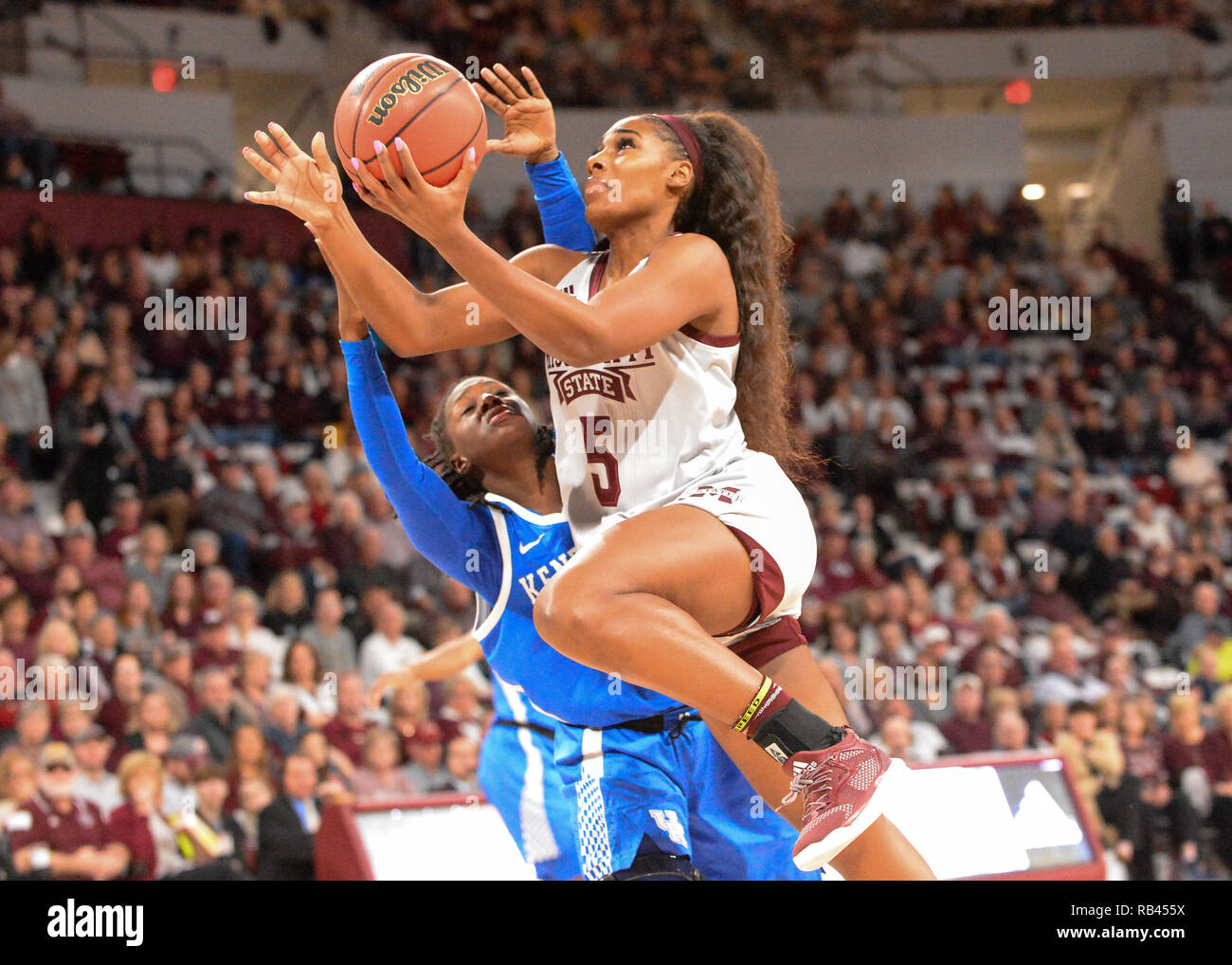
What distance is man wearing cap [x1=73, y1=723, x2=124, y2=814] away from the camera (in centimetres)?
599

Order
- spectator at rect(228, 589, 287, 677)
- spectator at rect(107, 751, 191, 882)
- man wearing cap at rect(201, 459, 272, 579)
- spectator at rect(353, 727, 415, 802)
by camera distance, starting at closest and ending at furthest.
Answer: spectator at rect(107, 751, 191, 882), spectator at rect(353, 727, 415, 802), spectator at rect(228, 589, 287, 677), man wearing cap at rect(201, 459, 272, 579)

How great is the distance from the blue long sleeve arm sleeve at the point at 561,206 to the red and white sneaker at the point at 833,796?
1.42m

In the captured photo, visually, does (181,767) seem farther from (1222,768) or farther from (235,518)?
(1222,768)

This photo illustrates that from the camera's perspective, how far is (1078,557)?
376 inches

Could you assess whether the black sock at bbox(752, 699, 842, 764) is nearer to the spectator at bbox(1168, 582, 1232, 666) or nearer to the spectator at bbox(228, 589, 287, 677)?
the spectator at bbox(228, 589, 287, 677)

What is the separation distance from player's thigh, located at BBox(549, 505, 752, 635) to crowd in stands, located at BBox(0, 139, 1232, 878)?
3.34 meters

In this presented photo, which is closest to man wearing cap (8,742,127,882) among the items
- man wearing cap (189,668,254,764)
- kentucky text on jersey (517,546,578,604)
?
man wearing cap (189,668,254,764)

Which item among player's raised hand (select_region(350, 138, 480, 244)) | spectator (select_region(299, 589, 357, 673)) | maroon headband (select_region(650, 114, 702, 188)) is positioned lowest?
spectator (select_region(299, 589, 357, 673))

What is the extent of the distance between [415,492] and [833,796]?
1232 millimetres

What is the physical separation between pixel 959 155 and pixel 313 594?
9390mm

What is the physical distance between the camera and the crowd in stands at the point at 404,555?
20.8ft

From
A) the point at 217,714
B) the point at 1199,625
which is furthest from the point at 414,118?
the point at 1199,625
